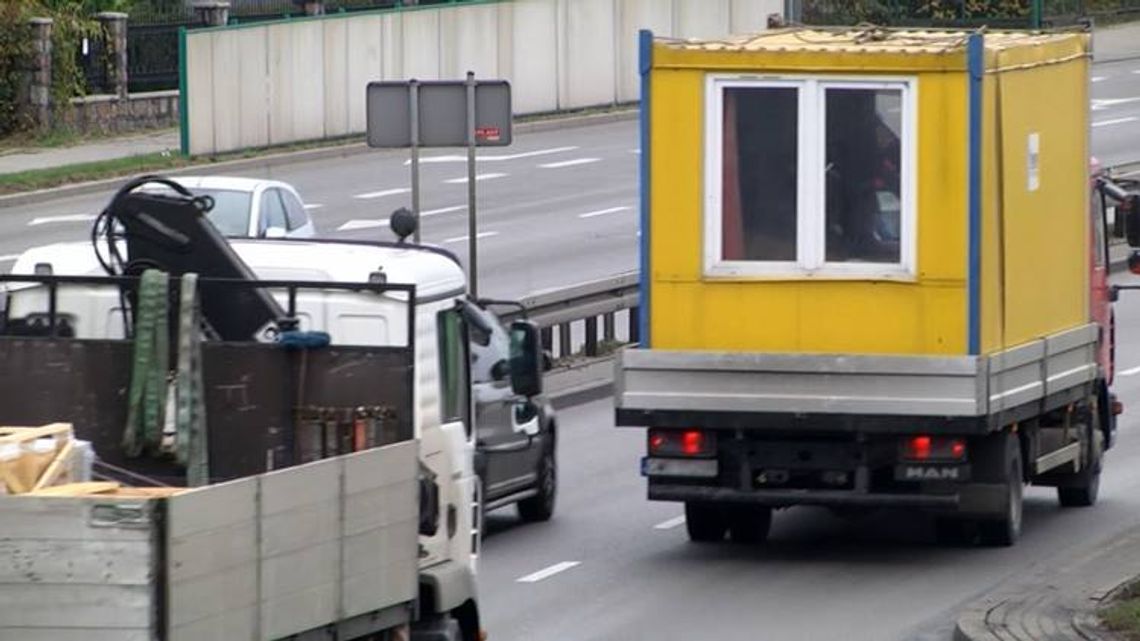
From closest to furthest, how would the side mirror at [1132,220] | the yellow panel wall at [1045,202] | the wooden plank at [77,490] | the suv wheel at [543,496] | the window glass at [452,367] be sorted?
1. the wooden plank at [77,490]
2. the window glass at [452,367]
3. the yellow panel wall at [1045,202]
4. the suv wheel at [543,496]
5. the side mirror at [1132,220]

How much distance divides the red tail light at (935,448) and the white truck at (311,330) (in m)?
4.70

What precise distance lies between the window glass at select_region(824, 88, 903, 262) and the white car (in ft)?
29.6

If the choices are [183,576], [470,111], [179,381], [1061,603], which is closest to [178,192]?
[179,381]

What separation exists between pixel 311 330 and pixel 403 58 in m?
36.0

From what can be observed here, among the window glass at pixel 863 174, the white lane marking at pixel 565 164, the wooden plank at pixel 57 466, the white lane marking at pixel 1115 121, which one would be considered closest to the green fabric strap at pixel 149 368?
the wooden plank at pixel 57 466

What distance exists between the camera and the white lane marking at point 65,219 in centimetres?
3367

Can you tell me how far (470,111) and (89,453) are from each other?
13530 millimetres

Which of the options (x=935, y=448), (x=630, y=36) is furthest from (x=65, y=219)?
(x=935, y=448)

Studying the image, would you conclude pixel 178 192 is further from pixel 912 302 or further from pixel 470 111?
pixel 470 111

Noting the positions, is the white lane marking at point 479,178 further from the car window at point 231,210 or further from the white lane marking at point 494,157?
the car window at point 231,210

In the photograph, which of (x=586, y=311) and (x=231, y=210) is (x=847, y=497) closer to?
(x=586, y=311)

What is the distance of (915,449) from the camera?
1534 cm

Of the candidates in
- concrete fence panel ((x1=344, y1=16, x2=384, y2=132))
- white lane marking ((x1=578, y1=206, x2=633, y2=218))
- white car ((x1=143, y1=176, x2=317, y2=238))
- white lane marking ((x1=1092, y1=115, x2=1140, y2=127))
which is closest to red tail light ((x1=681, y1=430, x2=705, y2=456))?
white car ((x1=143, y1=176, x2=317, y2=238))

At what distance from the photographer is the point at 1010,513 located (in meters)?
16.0
